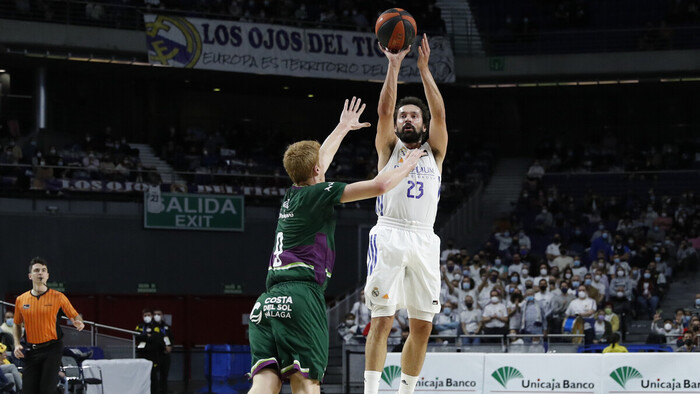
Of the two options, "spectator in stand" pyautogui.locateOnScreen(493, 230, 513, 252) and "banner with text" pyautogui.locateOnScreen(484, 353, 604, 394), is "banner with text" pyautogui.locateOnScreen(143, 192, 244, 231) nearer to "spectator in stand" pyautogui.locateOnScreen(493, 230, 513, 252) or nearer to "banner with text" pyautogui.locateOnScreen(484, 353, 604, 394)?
"spectator in stand" pyautogui.locateOnScreen(493, 230, 513, 252)

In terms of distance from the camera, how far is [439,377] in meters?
14.0

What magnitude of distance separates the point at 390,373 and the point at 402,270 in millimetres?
5546

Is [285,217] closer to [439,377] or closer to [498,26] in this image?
[439,377]

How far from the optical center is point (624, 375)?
1320 cm

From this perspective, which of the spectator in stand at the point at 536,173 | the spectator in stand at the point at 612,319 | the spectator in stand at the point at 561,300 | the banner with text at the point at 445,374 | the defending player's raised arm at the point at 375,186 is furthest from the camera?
the spectator in stand at the point at 536,173

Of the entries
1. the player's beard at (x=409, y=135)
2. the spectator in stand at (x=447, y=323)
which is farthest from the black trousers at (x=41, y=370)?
the spectator in stand at (x=447, y=323)

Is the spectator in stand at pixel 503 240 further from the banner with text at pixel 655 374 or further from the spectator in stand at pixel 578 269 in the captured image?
the banner with text at pixel 655 374

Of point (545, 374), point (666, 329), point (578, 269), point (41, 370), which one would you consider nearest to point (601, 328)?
point (666, 329)

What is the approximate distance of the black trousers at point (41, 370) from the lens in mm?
12211

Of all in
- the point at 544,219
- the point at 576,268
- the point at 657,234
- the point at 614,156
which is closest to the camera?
the point at 576,268

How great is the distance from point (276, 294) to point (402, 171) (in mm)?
1203

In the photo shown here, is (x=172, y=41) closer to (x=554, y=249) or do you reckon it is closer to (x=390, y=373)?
(x=554, y=249)

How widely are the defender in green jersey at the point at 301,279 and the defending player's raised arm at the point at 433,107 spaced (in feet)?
6.27

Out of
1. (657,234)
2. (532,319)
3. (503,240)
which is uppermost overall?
(657,234)
